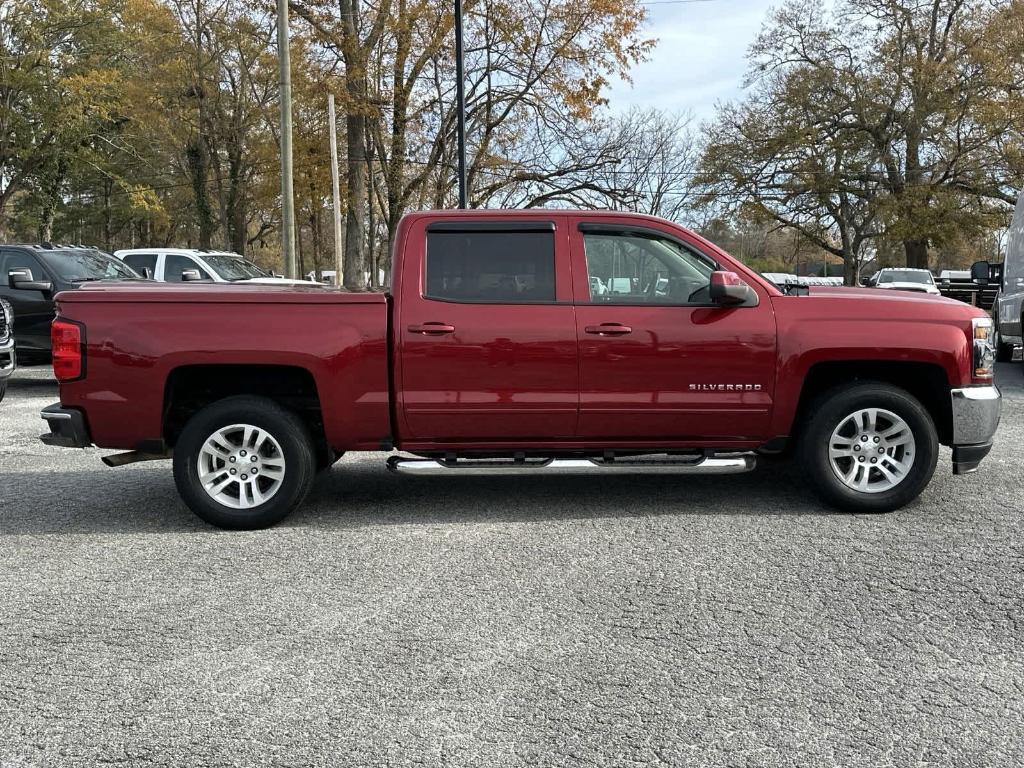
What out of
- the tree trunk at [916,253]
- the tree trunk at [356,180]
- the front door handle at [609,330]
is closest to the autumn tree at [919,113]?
the tree trunk at [916,253]

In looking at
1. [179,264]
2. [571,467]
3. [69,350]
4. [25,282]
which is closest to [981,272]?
[571,467]

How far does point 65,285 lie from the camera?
13109 millimetres

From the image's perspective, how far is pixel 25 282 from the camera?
1191cm

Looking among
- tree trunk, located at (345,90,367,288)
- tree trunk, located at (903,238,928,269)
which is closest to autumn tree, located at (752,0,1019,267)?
tree trunk, located at (903,238,928,269)

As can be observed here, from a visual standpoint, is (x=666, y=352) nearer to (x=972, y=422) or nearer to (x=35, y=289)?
(x=972, y=422)

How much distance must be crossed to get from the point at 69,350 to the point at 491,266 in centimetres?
254

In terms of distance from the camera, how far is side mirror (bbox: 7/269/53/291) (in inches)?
465

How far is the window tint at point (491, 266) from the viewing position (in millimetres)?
6012

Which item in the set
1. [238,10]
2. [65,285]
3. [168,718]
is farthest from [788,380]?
[238,10]

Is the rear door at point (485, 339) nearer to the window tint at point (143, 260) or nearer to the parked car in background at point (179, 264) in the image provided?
the parked car in background at point (179, 264)

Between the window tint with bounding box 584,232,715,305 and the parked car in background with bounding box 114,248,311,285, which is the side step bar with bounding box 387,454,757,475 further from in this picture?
the parked car in background with bounding box 114,248,311,285

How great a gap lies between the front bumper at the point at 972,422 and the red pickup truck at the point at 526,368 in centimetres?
1

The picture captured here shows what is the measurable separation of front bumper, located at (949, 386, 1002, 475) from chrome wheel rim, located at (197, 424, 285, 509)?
4.12 m

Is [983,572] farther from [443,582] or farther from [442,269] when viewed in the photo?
[442,269]
